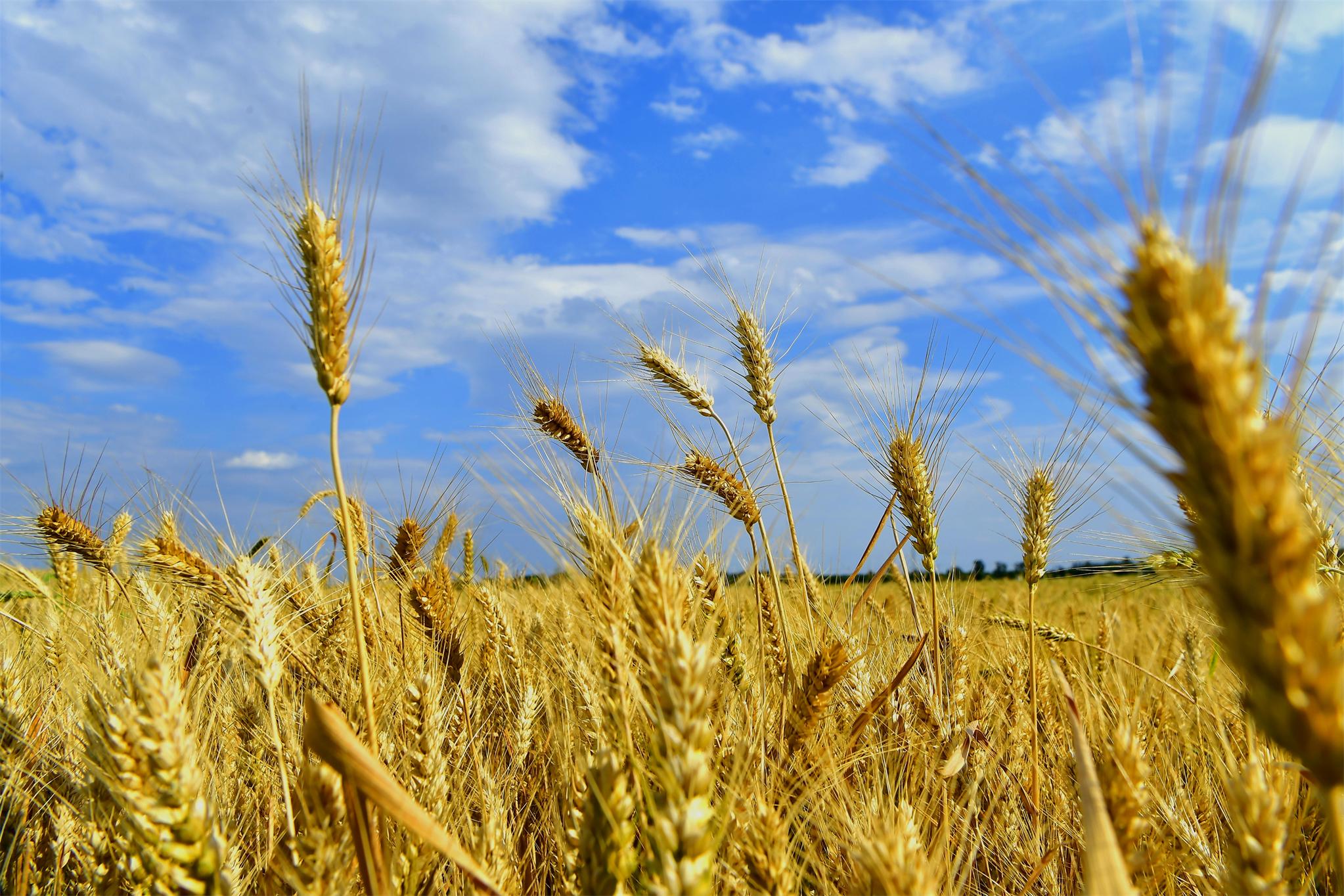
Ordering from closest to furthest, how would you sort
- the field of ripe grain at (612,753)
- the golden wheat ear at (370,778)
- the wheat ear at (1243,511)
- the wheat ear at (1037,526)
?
the wheat ear at (1243,511)
the golden wheat ear at (370,778)
the field of ripe grain at (612,753)
the wheat ear at (1037,526)

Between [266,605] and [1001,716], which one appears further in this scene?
[1001,716]

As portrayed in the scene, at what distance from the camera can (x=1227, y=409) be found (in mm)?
792

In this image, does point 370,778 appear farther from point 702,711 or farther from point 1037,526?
point 1037,526

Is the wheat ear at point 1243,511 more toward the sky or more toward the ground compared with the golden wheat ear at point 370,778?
more toward the sky

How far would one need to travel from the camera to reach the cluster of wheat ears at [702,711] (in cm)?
85

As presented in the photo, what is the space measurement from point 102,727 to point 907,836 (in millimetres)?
1670

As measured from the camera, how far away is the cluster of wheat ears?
850 millimetres

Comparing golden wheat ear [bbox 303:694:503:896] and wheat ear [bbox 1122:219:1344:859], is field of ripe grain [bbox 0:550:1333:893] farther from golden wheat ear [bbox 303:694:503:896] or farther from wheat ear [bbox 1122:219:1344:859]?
wheat ear [bbox 1122:219:1344:859]

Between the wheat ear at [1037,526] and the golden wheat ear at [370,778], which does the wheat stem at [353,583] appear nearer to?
the golden wheat ear at [370,778]

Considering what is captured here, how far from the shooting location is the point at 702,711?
4.29 feet

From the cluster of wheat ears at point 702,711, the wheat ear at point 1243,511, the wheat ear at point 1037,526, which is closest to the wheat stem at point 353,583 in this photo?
the cluster of wheat ears at point 702,711

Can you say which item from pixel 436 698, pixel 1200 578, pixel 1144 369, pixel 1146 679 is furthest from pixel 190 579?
pixel 1146 679

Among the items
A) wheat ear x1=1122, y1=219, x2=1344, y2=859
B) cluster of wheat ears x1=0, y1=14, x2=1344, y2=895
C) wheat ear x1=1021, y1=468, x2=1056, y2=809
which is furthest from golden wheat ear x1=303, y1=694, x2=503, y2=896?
wheat ear x1=1021, y1=468, x2=1056, y2=809

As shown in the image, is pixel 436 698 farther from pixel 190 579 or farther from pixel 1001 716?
pixel 1001 716
